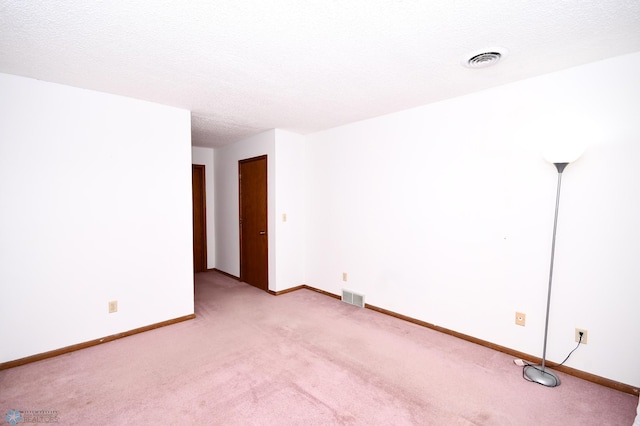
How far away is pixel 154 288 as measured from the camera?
10.5 feet

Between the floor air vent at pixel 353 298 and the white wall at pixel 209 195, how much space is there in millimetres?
3095

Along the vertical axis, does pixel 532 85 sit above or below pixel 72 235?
above

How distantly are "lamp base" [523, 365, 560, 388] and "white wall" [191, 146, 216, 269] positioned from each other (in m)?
5.22

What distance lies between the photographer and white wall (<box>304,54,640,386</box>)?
7.02ft

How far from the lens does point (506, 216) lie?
2.65 m

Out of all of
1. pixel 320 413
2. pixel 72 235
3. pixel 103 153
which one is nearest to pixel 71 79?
pixel 103 153

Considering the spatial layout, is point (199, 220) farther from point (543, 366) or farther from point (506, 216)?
point (543, 366)

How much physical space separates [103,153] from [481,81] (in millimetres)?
3602

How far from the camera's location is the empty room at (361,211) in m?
1.83

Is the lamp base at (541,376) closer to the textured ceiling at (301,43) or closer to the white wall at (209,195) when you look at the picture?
the textured ceiling at (301,43)

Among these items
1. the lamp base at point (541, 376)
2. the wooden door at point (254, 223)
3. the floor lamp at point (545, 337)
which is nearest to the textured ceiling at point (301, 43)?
the floor lamp at point (545, 337)

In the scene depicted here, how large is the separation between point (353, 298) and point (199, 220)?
136 inches

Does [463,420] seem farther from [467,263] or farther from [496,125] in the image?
[496,125]

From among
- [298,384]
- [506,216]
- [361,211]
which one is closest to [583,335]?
[506,216]
